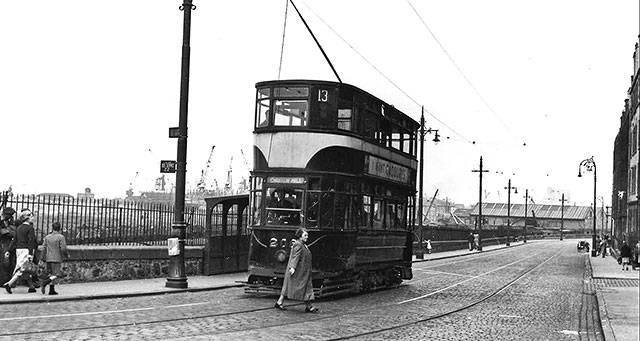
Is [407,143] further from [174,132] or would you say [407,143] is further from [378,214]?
[174,132]

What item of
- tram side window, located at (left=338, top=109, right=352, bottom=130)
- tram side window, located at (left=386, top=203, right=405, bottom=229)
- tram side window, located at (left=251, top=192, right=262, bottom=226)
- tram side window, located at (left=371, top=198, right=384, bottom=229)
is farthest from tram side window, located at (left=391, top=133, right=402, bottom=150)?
tram side window, located at (left=251, top=192, right=262, bottom=226)

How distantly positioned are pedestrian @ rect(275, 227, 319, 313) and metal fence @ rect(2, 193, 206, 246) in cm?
545

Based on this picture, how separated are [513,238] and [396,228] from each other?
84300 millimetres

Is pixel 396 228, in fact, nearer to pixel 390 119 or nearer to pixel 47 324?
pixel 390 119

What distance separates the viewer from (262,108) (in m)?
17.8

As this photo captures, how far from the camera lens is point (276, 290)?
676 inches

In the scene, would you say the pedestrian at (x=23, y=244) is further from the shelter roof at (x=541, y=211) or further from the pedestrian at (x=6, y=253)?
the shelter roof at (x=541, y=211)

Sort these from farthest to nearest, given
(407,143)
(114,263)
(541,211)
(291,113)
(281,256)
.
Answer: (541,211) → (407,143) → (114,263) → (291,113) → (281,256)

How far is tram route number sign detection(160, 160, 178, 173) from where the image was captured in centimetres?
1869

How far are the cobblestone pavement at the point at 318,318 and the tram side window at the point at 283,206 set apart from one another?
5.69ft

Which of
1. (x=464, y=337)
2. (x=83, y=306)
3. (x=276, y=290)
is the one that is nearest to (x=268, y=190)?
(x=276, y=290)

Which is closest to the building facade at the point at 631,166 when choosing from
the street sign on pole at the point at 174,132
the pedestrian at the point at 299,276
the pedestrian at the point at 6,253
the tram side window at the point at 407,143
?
the tram side window at the point at 407,143

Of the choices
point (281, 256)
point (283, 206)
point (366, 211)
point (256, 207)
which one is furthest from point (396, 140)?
point (281, 256)

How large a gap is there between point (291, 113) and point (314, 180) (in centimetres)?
166
